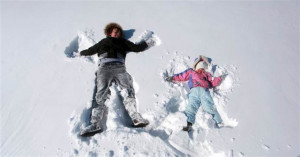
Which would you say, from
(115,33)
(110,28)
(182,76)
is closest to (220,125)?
(182,76)

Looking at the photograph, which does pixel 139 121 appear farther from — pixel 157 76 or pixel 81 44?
pixel 81 44

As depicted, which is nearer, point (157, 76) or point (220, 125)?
point (220, 125)

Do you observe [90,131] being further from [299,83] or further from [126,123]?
[299,83]

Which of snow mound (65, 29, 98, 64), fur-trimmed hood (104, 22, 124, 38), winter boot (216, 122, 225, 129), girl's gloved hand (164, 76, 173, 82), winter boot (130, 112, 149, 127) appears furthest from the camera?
fur-trimmed hood (104, 22, 124, 38)

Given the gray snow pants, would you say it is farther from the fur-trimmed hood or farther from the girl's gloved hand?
the fur-trimmed hood

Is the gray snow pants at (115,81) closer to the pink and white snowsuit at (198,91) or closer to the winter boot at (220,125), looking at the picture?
the pink and white snowsuit at (198,91)

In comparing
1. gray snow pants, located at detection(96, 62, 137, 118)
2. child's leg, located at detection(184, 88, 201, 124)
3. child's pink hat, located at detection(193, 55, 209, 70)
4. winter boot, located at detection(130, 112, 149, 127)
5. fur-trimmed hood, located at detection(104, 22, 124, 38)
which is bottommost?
winter boot, located at detection(130, 112, 149, 127)

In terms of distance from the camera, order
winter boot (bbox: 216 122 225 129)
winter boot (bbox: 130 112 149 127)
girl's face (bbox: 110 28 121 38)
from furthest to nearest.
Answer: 1. girl's face (bbox: 110 28 121 38)
2. winter boot (bbox: 216 122 225 129)
3. winter boot (bbox: 130 112 149 127)

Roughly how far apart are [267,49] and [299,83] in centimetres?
74

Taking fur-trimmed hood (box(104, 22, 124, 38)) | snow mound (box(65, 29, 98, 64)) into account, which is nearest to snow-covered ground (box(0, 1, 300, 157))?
snow mound (box(65, 29, 98, 64))

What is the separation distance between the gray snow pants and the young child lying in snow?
1.88 ft

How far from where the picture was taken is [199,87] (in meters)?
3.23

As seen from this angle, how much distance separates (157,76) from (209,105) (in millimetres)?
806

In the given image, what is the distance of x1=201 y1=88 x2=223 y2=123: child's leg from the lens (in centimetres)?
297
